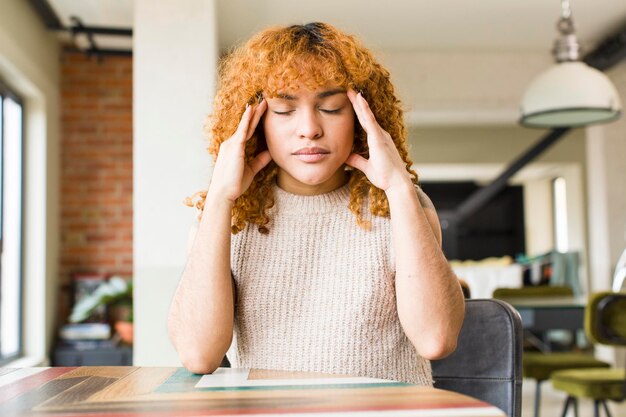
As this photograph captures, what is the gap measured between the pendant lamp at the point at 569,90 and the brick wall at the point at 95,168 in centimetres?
318

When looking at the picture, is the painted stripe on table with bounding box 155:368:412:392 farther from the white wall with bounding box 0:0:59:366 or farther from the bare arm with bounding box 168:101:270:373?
the white wall with bounding box 0:0:59:366

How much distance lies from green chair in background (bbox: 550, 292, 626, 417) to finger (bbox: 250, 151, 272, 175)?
2.14m

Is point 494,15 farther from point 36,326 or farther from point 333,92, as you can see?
point 333,92

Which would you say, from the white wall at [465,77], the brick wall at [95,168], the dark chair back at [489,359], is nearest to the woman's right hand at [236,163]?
the dark chair back at [489,359]

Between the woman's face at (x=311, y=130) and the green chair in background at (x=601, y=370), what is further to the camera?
the green chair in background at (x=601, y=370)

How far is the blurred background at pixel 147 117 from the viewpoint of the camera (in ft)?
12.2

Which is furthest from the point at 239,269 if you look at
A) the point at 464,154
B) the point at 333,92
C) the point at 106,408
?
the point at 464,154

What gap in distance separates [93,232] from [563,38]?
12.2 feet

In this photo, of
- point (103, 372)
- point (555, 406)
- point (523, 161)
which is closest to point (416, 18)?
point (523, 161)

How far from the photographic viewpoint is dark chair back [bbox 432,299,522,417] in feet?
4.60

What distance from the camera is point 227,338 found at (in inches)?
50.7

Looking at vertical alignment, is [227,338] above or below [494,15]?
below

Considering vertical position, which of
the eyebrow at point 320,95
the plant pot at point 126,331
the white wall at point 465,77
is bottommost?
the plant pot at point 126,331

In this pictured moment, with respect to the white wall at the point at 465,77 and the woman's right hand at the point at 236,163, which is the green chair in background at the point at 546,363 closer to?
the white wall at the point at 465,77
